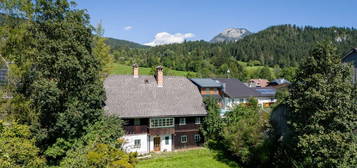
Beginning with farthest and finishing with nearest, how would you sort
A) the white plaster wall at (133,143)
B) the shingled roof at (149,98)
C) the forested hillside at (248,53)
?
the forested hillside at (248,53)
the shingled roof at (149,98)
the white plaster wall at (133,143)

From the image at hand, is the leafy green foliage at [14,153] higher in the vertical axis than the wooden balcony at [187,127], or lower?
higher

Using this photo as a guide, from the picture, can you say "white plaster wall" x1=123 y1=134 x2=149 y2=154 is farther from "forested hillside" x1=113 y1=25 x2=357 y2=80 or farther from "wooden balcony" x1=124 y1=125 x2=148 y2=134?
"forested hillside" x1=113 y1=25 x2=357 y2=80

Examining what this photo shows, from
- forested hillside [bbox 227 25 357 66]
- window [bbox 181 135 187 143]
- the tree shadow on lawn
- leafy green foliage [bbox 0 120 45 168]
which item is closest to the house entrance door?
window [bbox 181 135 187 143]

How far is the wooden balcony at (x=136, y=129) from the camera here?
24.9 metres

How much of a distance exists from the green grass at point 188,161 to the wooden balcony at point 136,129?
318cm

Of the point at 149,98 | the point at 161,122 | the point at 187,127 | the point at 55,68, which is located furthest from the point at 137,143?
the point at 55,68

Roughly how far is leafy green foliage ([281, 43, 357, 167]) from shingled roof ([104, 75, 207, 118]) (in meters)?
14.9

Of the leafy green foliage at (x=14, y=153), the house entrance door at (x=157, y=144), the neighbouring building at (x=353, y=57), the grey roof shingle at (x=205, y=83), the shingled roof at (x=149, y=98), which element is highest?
the neighbouring building at (x=353, y=57)

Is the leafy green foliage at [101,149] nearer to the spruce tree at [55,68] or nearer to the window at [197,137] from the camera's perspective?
the spruce tree at [55,68]

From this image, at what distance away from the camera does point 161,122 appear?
26422 mm

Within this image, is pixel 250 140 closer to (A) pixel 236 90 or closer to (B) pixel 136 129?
(B) pixel 136 129

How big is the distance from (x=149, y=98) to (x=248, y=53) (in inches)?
4640

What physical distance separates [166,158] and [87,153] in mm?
11991


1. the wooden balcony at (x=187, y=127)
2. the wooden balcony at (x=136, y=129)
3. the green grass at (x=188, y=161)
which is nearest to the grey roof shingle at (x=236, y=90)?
the wooden balcony at (x=187, y=127)
